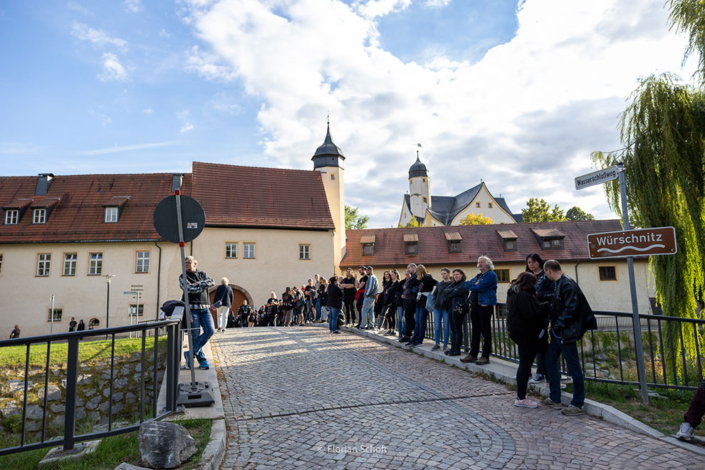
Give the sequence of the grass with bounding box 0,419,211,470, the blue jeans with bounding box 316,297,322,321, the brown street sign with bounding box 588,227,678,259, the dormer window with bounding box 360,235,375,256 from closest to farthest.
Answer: the grass with bounding box 0,419,211,470, the brown street sign with bounding box 588,227,678,259, the blue jeans with bounding box 316,297,322,321, the dormer window with bounding box 360,235,375,256

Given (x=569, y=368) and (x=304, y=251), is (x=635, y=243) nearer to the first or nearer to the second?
(x=569, y=368)

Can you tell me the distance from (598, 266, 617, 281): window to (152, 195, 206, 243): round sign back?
115 ft

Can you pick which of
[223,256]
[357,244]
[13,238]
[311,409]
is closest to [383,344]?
[311,409]

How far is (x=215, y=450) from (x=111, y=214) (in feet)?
99.6

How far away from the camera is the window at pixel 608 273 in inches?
1350

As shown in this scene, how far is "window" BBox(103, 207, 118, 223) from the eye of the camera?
30.5m

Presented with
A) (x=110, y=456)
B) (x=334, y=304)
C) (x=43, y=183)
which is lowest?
(x=110, y=456)

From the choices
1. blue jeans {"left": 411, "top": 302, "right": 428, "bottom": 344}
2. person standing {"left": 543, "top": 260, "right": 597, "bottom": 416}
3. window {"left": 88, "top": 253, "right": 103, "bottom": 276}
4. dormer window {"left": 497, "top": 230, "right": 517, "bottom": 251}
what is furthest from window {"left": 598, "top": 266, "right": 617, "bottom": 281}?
window {"left": 88, "top": 253, "right": 103, "bottom": 276}

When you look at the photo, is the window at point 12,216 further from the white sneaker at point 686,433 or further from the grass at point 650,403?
the white sneaker at point 686,433

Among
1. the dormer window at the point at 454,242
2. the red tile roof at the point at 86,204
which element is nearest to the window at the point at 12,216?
the red tile roof at the point at 86,204

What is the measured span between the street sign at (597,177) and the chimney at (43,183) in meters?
34.8

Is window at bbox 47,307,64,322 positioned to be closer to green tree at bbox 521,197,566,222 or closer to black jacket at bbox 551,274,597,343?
black jacket at bbox 551,274,597,343

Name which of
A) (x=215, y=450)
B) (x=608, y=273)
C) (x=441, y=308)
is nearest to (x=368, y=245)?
(x=608, y=273)

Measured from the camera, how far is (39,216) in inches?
1192
